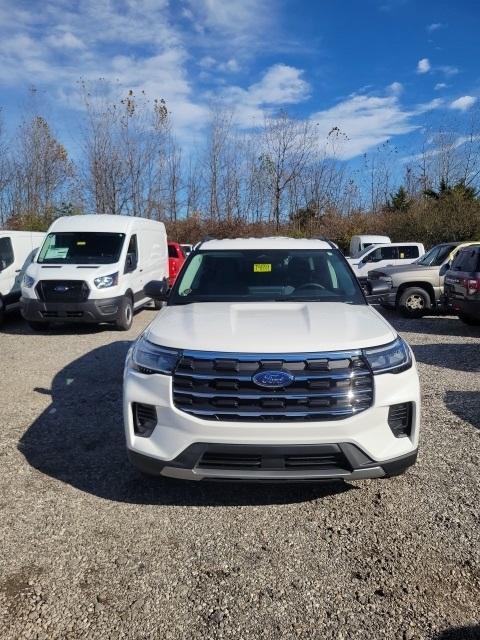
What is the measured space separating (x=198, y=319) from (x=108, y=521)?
1408 millimetres

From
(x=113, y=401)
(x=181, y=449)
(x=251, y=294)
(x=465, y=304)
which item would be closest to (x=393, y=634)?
(x=181, y=449)

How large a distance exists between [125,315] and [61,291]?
1293 mm

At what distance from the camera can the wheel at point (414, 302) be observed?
454 inches

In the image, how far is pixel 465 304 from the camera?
30.0 ft

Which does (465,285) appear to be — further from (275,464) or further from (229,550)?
(229,550)

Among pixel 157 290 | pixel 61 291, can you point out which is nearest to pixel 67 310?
pixel 61 291

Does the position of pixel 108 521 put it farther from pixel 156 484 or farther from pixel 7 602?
pixel 7 602

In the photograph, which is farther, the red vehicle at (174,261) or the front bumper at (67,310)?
the red vehicle at (174,261)

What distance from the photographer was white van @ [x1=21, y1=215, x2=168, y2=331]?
9.38 meters

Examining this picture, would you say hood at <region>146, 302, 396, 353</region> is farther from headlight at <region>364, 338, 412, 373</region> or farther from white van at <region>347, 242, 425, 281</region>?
white van at <region>347, 242, 425, 281</region>

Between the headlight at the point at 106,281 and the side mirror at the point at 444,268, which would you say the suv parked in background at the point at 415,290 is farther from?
the headlight at the point at 106,281

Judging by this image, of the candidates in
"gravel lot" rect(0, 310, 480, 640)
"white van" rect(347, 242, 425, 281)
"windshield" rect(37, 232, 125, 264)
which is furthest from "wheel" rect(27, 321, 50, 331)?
"white van" rect(347, 242, 425, 281)

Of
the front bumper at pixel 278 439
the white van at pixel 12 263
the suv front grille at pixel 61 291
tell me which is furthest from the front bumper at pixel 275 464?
the white van at pixel 12 263

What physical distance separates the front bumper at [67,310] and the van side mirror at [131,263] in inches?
40.3
